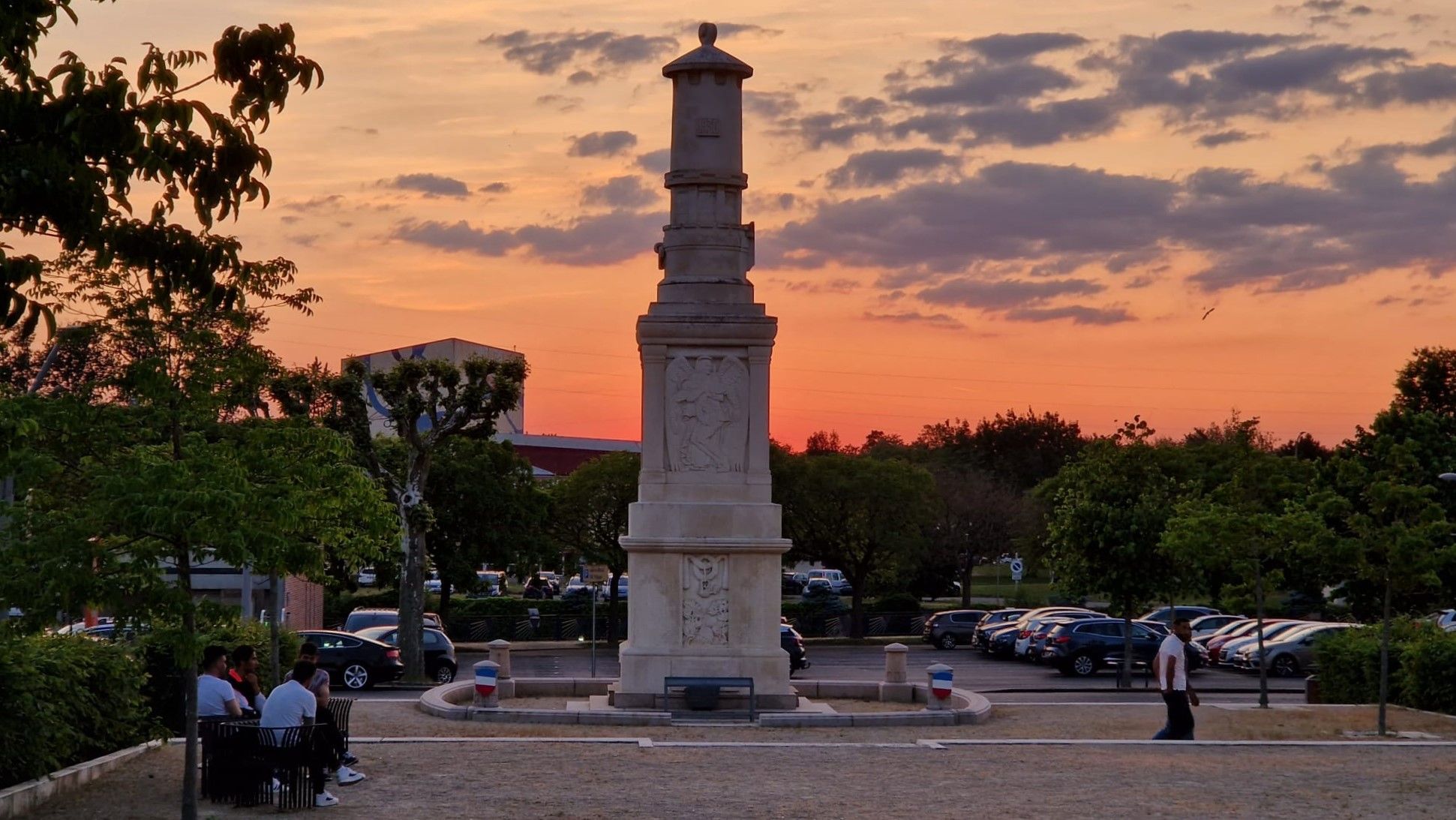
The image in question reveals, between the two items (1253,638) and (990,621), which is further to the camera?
(990,621)

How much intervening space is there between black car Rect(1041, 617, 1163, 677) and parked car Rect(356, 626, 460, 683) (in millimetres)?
14011

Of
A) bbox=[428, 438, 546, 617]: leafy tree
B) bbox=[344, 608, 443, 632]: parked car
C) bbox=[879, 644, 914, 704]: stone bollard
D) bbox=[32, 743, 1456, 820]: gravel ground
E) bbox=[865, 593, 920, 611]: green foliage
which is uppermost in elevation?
bbox=[428, 438, 546, 617]: leafy tree

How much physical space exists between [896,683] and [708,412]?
19.7 ft

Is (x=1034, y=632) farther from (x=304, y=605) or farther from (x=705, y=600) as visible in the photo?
(x=705, y=600)

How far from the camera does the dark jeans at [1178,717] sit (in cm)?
2286

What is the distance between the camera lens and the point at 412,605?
1553 inches

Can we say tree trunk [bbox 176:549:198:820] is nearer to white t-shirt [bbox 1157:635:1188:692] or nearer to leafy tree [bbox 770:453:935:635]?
white t-shirt [bbox 1157:635:1188:692]

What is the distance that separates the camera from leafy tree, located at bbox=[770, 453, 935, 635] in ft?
202

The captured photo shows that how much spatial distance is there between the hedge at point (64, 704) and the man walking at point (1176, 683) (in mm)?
11619

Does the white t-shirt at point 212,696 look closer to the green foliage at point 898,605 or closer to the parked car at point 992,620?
the parked car at point 992,620

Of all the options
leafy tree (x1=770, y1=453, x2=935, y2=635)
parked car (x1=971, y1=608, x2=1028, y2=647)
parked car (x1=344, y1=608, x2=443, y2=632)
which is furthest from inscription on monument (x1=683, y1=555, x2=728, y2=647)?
leafy tree (x1=770, y1=453, x2=935, y2=635)

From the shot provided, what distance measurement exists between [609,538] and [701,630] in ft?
106

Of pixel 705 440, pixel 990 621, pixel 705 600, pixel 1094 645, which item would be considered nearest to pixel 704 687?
pixel 705 600

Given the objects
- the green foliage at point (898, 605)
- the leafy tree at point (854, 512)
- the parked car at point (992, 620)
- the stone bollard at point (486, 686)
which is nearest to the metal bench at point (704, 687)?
the stone bollard at point (486, 686)
